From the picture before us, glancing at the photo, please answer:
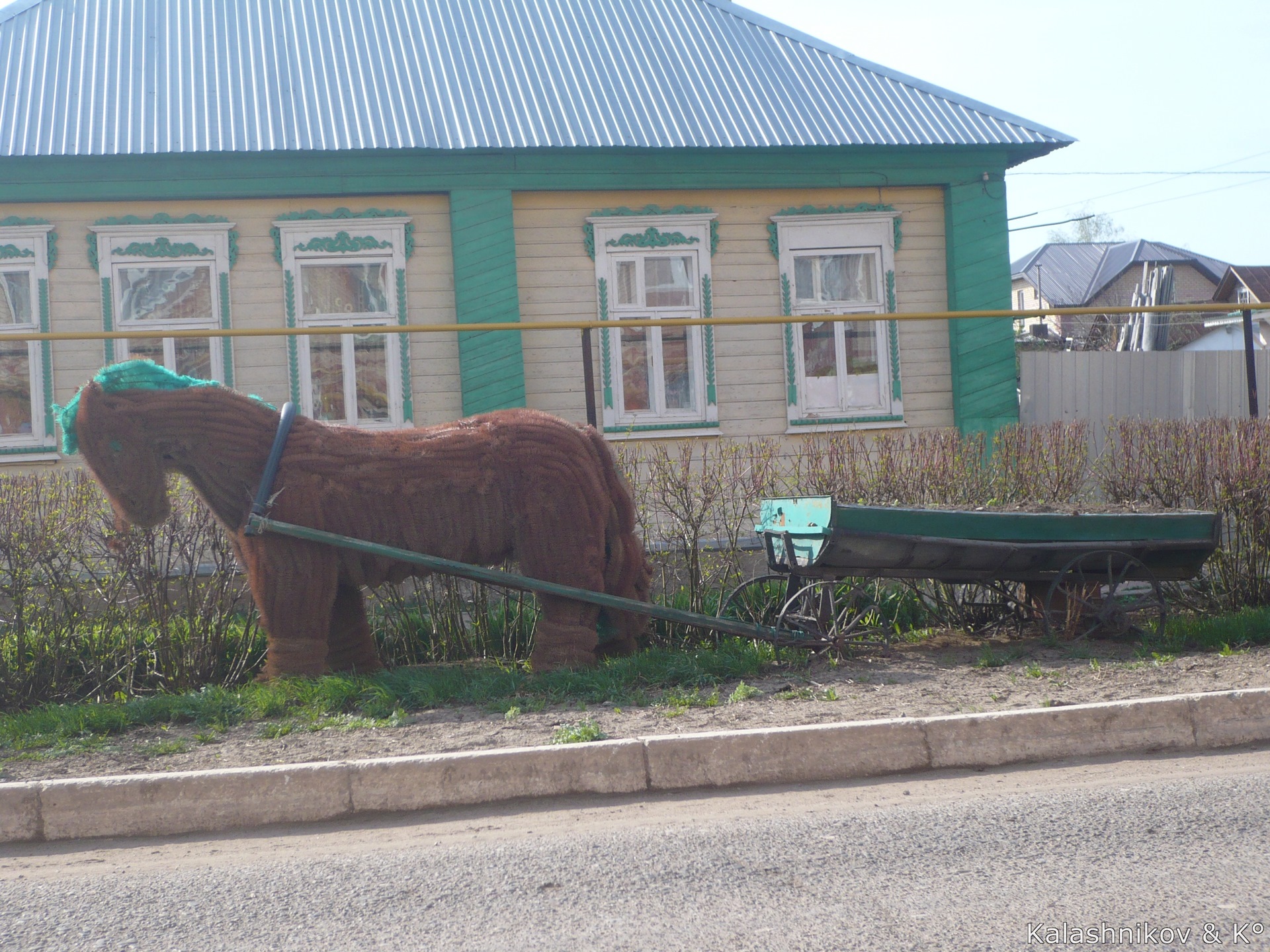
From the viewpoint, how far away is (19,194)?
10.2m

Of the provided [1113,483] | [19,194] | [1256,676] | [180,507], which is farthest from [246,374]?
[1256,676]

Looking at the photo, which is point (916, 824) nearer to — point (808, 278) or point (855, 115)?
point (808, 278)

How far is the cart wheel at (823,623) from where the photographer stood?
243 inches

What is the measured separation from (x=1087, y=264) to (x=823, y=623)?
5095 cm

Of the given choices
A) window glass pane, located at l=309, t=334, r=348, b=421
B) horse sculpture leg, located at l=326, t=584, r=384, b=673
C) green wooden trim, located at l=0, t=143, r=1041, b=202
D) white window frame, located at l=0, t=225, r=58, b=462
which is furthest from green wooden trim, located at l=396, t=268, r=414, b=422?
horse sculpture leg, located at l=326, t=584, r=384, b=673

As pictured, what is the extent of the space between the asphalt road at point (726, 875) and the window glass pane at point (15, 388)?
718cm

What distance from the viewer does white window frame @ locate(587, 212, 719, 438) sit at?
10.9m

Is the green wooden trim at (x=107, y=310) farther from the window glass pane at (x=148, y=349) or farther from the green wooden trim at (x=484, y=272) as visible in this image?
the green wooden trim at (x=484, y=272)

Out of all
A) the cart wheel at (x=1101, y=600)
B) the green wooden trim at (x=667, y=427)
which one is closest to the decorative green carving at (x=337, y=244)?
the green wooden trim at (x=667, y=427)

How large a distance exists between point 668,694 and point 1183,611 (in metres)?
4.13

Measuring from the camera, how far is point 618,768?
14.9ft

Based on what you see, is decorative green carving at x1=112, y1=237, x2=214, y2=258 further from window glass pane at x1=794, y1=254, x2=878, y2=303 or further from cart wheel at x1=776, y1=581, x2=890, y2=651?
cart wheel at x1=776, y1=581, x2=890, y2=651

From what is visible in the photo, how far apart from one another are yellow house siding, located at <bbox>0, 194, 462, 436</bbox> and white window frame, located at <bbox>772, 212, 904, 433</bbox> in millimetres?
3539

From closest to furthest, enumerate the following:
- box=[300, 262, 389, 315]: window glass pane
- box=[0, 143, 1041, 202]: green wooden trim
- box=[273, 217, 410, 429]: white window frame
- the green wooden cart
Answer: the green wooden cart < box=[0, 143, 1041, 202]: green wooden trim < box=[273, 217, 410, 429]: white window frame < box=[300, 262, 389, 315]: window glass pane
